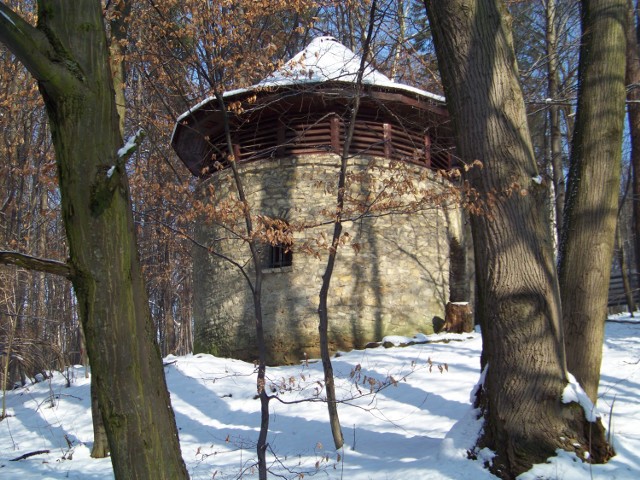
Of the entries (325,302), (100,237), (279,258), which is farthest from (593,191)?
(279,258)

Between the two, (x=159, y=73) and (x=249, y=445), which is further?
(x=159, y=73)

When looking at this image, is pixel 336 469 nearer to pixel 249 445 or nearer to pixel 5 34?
pixel 249 445

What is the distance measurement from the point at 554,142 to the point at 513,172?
30.9 ft

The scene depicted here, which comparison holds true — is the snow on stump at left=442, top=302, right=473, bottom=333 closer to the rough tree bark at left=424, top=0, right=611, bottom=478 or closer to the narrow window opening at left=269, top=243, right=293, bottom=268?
the narrow window opening at left=269, top=243, right=293, bottom=268

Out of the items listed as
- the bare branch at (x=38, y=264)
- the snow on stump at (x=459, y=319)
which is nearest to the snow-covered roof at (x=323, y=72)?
the snow on stump at (x=459, y=319)

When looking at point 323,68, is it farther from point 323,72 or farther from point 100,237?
point 100,237

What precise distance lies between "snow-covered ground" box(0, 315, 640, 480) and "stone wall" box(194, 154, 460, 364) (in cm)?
62

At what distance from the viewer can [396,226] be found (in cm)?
1073

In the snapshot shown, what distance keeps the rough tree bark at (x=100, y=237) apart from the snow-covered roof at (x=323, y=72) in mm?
4758

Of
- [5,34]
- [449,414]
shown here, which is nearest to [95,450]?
[449,414]

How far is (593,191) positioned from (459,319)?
6.28 metres

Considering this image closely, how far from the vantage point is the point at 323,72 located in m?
8.22

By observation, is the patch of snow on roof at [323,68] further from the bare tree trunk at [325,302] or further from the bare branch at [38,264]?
the bare branch at [38,264]

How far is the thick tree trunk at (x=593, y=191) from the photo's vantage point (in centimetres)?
455
